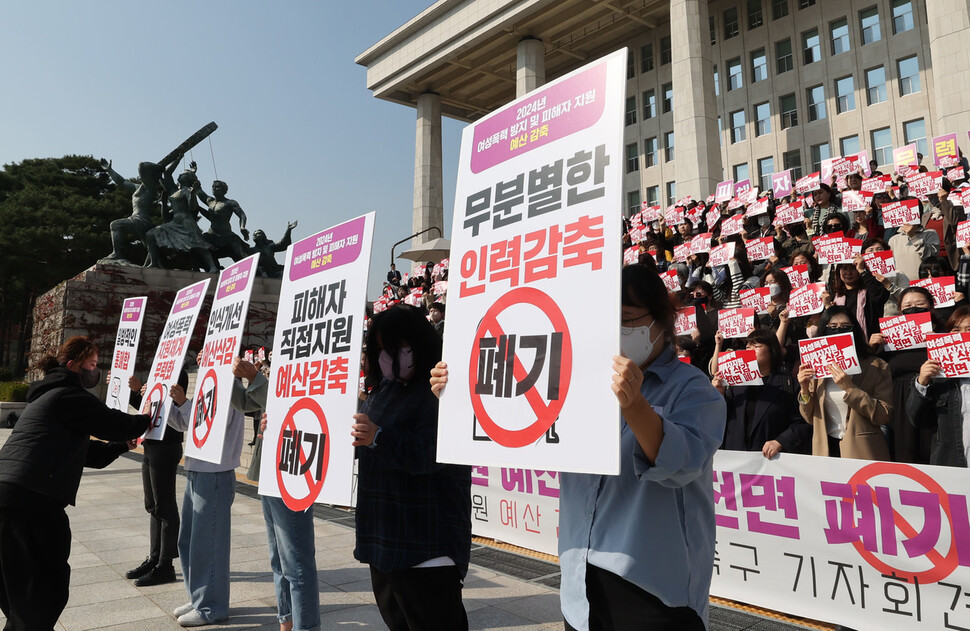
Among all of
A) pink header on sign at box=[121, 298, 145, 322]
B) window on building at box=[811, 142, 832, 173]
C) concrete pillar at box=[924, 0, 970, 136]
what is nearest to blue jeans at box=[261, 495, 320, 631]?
pink header on sign at box=[121, 298, 145, 322]

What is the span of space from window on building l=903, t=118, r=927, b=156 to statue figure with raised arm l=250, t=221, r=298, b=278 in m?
25.9

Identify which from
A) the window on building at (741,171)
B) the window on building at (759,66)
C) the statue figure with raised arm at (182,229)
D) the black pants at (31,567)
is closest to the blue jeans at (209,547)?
the black pants at (31,567)

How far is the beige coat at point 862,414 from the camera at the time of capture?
4.79 metres

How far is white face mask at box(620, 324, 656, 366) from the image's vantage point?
6.66ft

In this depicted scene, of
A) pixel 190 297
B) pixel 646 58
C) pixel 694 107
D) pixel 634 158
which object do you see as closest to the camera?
pixel 190 297

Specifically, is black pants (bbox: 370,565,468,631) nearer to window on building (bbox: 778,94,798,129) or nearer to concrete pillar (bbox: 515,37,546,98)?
concrete pillar (bbox: 515,37,546,98)

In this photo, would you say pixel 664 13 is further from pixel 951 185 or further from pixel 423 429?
pixel 423 429

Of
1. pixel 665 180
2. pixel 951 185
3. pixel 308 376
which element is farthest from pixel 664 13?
pixel 308 376

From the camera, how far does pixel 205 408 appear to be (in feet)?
14.4

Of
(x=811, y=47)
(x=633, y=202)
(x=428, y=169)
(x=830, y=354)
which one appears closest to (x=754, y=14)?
(x=811, y=47)

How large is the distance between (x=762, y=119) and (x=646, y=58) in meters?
7.79

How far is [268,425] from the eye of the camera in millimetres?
3506

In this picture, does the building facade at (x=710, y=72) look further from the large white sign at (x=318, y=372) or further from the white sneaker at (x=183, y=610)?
the white sneaker at (x=183, y=610)

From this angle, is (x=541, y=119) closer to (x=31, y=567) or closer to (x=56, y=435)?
(x=56, y=435)
